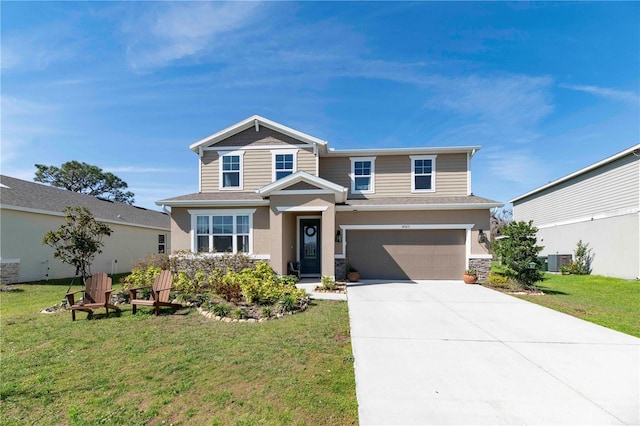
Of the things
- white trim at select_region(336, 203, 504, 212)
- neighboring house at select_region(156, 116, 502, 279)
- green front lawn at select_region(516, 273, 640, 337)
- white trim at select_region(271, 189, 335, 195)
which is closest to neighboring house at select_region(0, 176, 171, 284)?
neighboring house at select_region(156, 116, 502, 279)

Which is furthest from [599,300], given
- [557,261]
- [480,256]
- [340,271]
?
[557,261]

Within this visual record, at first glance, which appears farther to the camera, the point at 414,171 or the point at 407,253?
the point at 414,171

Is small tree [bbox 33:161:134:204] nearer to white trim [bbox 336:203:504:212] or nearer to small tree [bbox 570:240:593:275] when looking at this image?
white trim [bbox 336:203:504:212]

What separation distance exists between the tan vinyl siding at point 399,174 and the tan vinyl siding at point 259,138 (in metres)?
2.04

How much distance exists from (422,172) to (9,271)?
19.1 m

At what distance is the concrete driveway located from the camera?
122 inches

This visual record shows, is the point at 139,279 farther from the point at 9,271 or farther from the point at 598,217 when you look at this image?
the point at 598,217

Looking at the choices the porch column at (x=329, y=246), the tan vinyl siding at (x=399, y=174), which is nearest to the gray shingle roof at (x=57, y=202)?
the porch column at (x=329, y=246)

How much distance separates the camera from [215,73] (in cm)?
1145

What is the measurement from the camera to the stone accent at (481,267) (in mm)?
11938

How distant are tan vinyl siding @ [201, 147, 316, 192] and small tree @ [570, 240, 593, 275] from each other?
15762 millimetres

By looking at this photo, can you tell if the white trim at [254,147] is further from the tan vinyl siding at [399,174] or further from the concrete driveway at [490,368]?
the concrete driveway at [490,368]

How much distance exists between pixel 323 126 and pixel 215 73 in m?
5.77

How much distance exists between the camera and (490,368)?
4.14m
